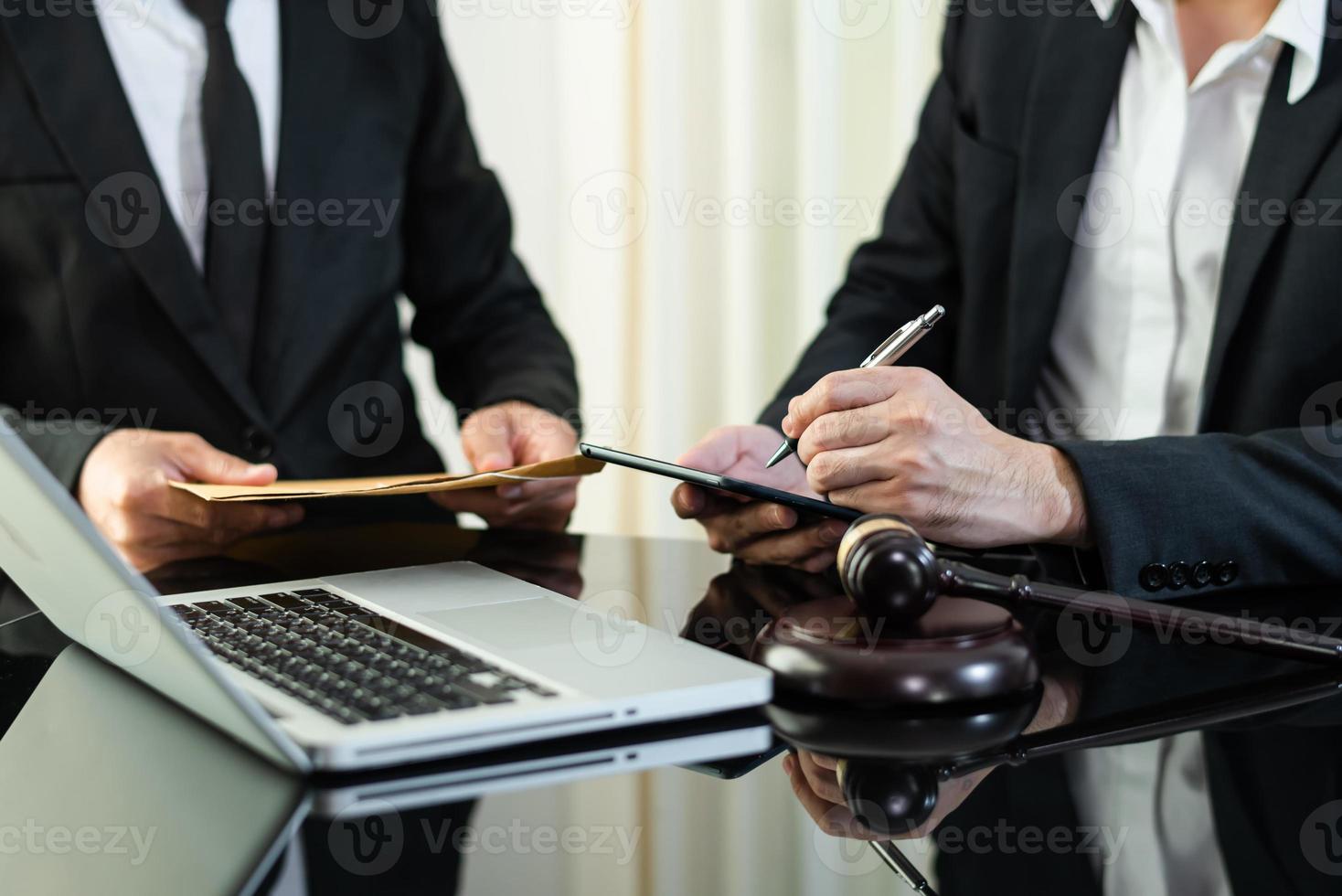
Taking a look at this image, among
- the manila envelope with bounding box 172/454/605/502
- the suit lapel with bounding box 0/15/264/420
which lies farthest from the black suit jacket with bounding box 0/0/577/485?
the manila envelope with bounding box 172/454/605/502

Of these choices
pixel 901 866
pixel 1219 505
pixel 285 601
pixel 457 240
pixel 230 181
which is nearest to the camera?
pixel 901 866

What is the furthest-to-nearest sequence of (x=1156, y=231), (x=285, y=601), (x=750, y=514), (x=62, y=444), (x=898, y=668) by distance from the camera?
(x=1156, y=231), (x=62, y=444), (x=750, y=514), (x=285, y=601), (x=898, y=668)

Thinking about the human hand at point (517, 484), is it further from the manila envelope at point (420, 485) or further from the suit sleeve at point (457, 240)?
the suit sleeve at point (457, 240)

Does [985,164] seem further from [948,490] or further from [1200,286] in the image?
[948,490]

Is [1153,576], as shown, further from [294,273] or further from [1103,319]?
[294,273]

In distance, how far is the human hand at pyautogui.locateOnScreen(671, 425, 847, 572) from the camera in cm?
106

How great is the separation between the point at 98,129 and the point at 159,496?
657 mm

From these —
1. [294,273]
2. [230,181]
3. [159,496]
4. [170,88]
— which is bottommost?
[159,496]

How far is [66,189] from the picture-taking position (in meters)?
1.58

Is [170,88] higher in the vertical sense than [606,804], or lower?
higher

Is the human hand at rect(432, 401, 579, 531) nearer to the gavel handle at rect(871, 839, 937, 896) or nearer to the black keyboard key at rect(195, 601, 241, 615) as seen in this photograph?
the black keyboard key at rect(195, 601, 241, 615)

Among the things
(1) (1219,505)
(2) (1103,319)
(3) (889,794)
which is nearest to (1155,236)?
(2) (1103,319)

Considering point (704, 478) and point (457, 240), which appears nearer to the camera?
point (704, 478)

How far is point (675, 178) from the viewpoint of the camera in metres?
3.30
